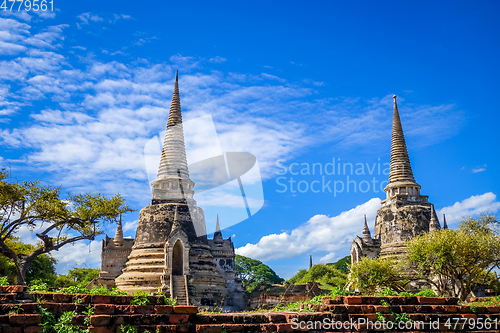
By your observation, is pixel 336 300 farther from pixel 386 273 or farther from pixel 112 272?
pixel 112 272

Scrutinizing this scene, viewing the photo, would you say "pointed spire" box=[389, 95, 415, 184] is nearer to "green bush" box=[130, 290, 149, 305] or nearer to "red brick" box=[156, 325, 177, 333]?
"green bush" box=[130, 290, 149, 305]

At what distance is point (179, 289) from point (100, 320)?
67.2ft

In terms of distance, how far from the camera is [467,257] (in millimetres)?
22469

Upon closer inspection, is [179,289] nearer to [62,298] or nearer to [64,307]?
[62,298]

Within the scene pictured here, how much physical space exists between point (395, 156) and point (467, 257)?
15.5m

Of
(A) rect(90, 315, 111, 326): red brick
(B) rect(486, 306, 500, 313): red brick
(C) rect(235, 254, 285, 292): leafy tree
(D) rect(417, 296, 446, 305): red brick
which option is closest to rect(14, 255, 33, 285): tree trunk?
(A) rect(90, 315, 111, 326): red brick

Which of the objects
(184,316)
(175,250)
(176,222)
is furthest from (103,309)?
(176,222)

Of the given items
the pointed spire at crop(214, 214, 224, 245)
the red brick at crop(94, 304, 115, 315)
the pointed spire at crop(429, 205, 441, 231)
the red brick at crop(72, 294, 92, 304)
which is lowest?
the red brick at crop(94, 304, 115, 315)

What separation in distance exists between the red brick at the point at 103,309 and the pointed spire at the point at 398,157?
31.5m

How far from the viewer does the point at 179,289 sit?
2788 centimetres

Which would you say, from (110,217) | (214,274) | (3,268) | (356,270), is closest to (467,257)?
(356,270)

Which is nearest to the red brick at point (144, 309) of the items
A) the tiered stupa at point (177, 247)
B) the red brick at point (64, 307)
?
the red brick at point (64, 307)

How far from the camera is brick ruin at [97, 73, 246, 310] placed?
28.8 m

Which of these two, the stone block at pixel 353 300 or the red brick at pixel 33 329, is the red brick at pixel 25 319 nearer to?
the red brick at pixel 33 329
